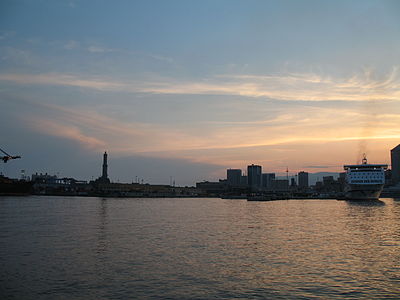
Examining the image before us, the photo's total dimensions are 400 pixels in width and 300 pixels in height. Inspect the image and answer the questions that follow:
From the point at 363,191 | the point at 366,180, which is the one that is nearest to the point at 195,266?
the point at 366,180

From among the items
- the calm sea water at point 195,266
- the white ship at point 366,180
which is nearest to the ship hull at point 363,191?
the white ship at point 366,180

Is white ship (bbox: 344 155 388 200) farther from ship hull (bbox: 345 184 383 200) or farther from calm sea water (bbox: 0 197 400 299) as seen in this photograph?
calm sea water (bbox: 0 197 400 299)

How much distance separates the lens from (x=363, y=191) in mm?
147000

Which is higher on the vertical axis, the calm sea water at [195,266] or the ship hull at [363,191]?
the ship hull at [363,191]

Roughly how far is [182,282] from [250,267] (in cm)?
565

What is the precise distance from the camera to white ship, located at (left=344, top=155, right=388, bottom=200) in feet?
473

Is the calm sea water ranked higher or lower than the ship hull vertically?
lower

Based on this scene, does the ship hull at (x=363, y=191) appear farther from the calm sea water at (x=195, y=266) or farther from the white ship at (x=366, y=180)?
the calm sea water at (x=195, y=266)

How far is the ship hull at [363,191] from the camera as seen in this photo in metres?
145

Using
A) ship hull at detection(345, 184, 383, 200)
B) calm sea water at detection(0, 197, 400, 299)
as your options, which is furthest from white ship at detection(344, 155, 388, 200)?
calm sea water at detection(0, 197, 400, 299)

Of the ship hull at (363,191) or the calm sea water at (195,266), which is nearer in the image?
the calm sea water at (195,266)

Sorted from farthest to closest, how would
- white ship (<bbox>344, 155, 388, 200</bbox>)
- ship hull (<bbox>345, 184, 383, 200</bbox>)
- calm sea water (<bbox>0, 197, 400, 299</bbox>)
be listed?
ship hull (<bbox>345, 184, 383, 200</bbox>) < white ship (<bbox>344, 155, 388, 200</bbox>) < calm sea water (<bbox>0, 197, 400, 299</bbox>)

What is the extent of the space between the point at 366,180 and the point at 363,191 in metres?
5.00

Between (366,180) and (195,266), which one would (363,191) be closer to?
(366,180)
